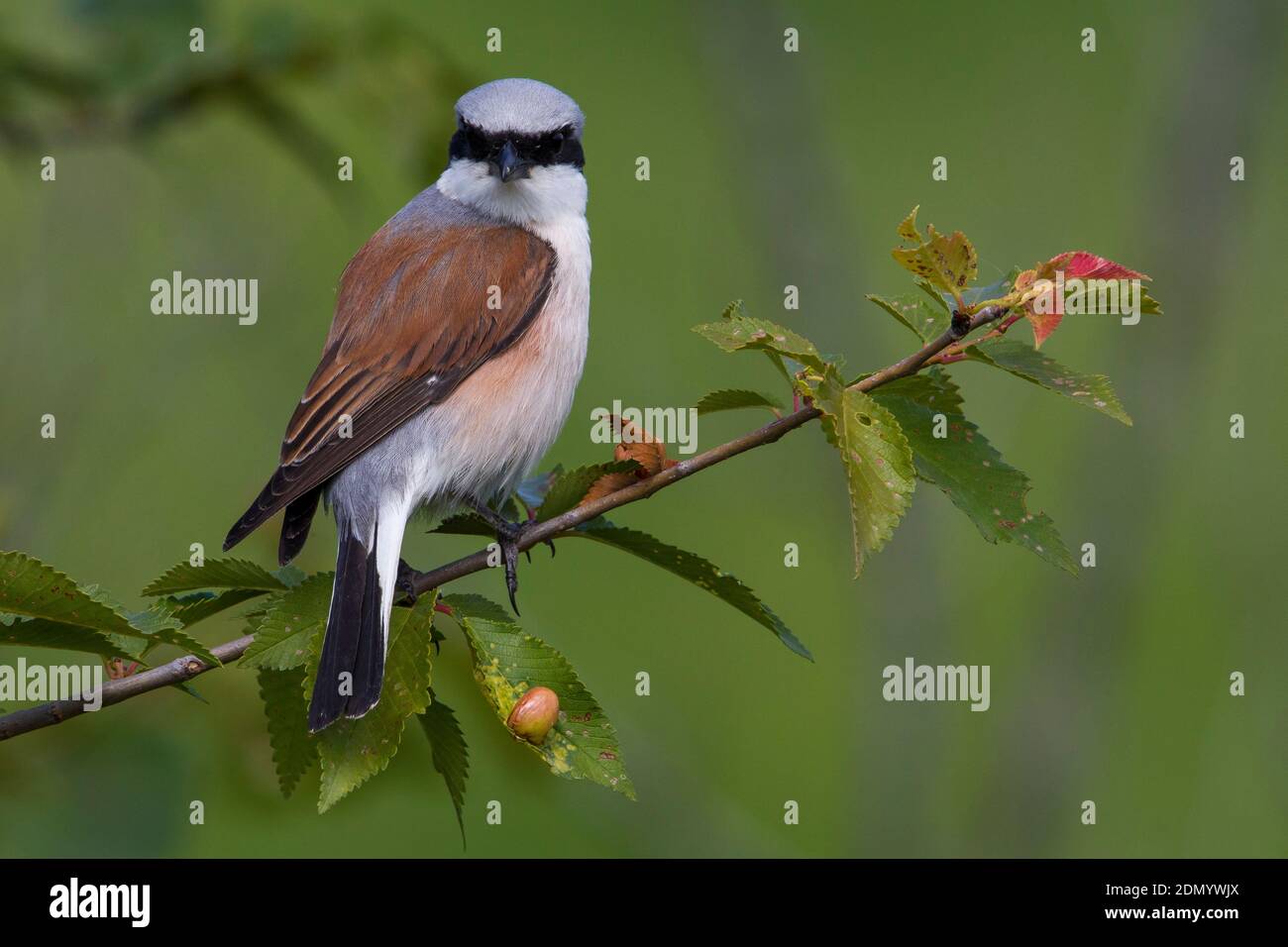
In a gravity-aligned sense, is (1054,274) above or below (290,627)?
above

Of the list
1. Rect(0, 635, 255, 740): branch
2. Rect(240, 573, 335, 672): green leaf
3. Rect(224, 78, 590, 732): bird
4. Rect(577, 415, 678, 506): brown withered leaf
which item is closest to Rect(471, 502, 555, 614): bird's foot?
Rect(224, 78, 590, 732): bird

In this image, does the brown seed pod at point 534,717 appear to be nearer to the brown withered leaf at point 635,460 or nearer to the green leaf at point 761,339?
the brown withered leaf at point 635,460

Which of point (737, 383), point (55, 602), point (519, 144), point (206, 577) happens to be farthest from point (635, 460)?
point (737, 383)

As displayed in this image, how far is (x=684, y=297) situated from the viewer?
5.58m

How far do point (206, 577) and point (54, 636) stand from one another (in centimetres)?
33

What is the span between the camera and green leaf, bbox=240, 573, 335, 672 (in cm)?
203

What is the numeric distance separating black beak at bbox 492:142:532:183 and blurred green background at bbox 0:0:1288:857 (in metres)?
0.31

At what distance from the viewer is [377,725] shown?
79.3 inches

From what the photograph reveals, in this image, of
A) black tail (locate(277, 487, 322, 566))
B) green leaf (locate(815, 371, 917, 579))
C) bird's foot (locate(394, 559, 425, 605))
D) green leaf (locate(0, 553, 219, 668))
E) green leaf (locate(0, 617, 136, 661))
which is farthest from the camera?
black tail (locate(277, 487, 322, 566))

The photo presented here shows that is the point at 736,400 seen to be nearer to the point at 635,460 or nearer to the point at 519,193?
the point at 635,460

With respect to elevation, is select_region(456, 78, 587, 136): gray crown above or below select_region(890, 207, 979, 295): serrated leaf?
above

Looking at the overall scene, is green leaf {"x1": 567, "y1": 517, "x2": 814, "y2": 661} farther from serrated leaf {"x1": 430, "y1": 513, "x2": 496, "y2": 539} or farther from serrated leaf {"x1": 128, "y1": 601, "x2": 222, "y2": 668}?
serrated leaf {"x1": 128, "y1": 601, "x2": 222, "y2": 668}

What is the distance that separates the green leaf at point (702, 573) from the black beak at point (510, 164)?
1382 millimetres

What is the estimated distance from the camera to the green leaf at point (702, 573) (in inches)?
85.6
